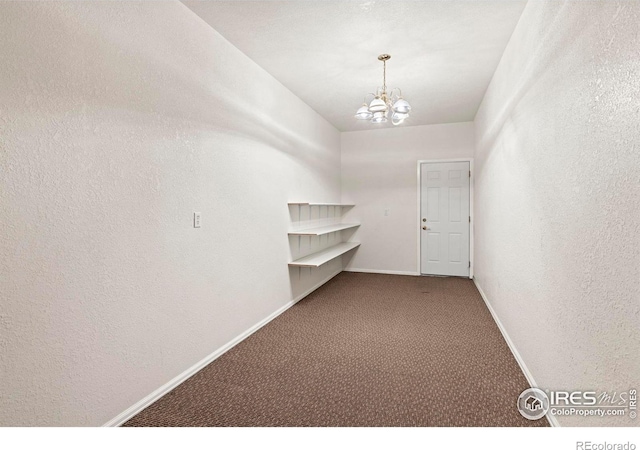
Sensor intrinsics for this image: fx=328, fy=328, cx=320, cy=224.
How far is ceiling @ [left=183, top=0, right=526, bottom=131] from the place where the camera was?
2281 mm

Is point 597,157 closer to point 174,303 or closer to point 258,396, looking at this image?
point 258,396

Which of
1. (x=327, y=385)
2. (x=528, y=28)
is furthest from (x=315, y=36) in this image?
(x=327, y=385)

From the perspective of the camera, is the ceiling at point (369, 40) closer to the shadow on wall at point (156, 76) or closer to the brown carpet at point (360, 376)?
the shadow on wall at point (156, 76)

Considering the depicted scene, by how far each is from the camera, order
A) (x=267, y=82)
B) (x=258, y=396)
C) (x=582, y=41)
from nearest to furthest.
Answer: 1. (x=582, y=41)
2. (x=258, y=396)
3. (x=267, y=82)

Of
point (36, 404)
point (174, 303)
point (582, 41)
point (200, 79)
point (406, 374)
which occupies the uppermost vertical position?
point (200, 79)

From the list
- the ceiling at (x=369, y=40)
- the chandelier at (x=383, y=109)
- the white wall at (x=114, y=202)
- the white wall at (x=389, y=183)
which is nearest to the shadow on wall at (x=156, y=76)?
the white wall at (x=114, y=202)

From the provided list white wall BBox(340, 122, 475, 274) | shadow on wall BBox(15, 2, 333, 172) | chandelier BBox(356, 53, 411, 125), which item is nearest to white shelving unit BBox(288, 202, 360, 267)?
white wall BBox(340, 122, 475, 274)

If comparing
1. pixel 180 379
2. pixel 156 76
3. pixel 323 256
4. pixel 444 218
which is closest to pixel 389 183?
pixel 444 218

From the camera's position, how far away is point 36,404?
1.45m

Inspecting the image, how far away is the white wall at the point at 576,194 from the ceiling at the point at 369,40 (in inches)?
13.9

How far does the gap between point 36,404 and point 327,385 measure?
4.99 feet

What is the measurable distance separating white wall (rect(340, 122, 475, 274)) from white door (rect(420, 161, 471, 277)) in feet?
0.50

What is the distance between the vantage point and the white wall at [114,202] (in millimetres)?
1399

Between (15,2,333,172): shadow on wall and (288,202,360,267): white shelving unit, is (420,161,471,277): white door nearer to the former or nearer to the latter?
(288,202,360,267): white shelving unit
